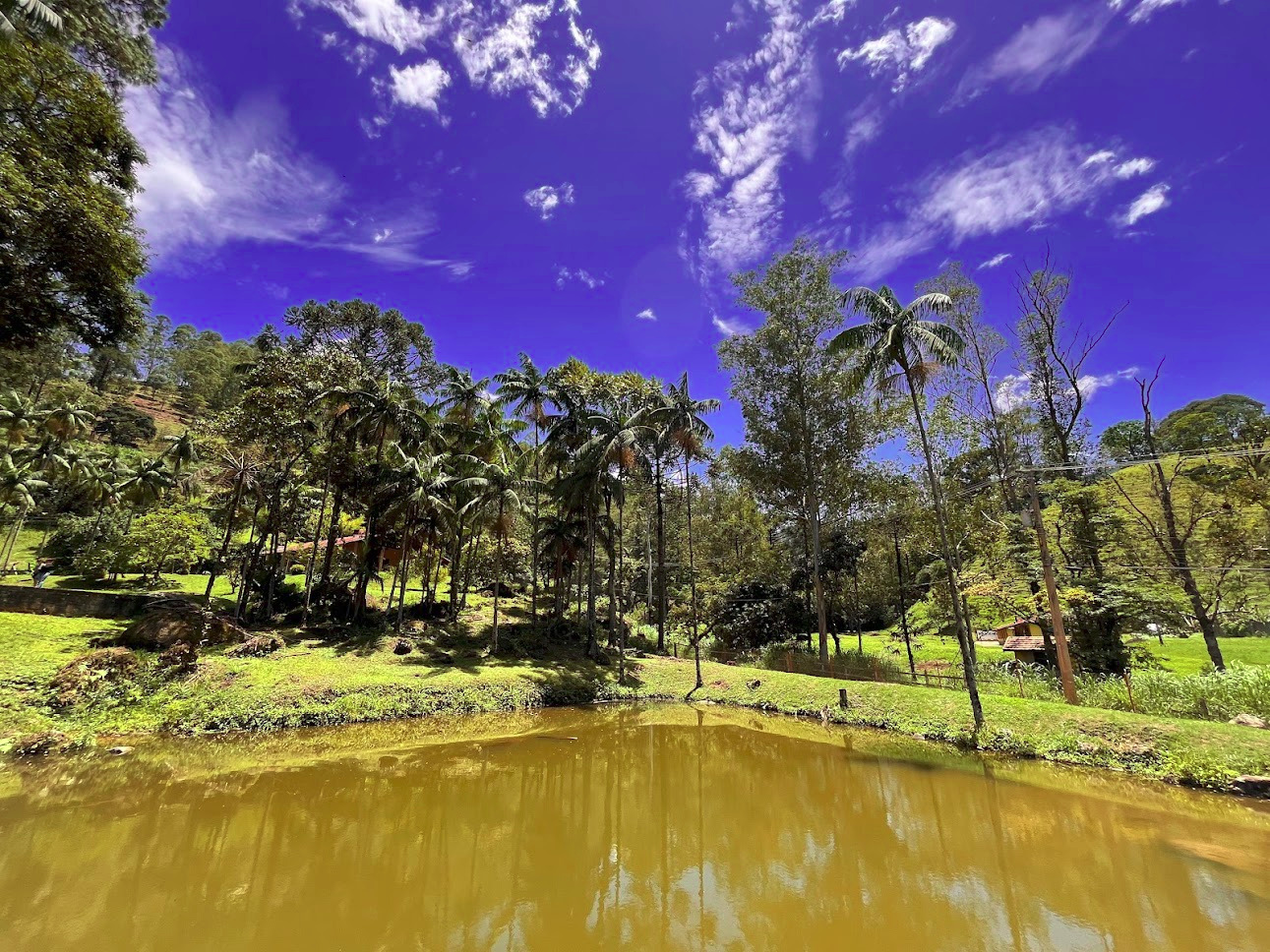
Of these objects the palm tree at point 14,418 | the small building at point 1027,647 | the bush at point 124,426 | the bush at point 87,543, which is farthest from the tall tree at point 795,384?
the bush at point 124,426

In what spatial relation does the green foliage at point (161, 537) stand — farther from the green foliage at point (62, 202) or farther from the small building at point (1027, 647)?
the small building at point (1027, 647)

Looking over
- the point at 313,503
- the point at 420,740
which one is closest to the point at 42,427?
the point at 313,503

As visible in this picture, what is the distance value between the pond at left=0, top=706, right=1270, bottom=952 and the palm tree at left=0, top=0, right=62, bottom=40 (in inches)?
515

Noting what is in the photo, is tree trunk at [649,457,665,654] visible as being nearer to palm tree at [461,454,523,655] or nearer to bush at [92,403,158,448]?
palm tree at [461,454,523,655]

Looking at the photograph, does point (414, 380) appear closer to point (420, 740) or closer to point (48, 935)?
point (420, 740)

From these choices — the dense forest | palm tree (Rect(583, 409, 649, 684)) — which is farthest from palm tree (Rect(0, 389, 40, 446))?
palm tree (Rect(583, 409, 649, 684))

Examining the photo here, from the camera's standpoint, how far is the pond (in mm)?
6180

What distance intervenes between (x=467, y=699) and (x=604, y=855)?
39.2 feet

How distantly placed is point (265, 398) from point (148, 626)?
33.8 feet

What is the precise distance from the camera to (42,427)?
29344mm

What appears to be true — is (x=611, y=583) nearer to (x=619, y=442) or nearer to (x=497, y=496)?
(x=497, y=496)

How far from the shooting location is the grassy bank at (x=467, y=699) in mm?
12320

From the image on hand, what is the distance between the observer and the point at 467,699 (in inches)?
749

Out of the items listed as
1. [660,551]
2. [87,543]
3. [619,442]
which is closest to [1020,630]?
[660,551]
